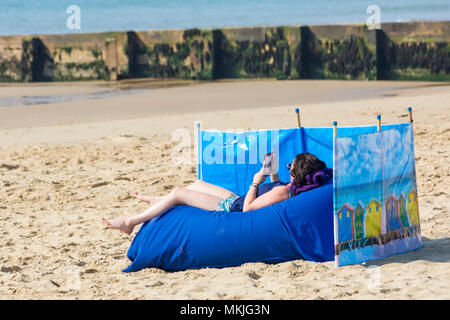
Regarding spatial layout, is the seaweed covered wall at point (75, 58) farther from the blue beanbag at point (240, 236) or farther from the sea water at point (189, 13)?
the sea water at point (189, 13)

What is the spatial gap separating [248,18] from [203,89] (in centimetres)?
2670

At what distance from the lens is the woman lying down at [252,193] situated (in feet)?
16.2

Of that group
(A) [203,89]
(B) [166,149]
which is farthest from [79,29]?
(B) [166,149]

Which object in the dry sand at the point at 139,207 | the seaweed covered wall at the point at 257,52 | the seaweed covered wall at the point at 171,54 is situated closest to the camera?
the dry sand at the point at 139,207

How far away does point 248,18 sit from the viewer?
41.7 meters

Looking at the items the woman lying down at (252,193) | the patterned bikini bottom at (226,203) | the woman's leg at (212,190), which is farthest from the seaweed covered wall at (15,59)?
the patterned bikini bottom at (226,203)

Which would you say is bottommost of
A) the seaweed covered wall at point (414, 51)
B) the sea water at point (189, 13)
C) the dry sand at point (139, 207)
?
the dry sand at point (139, 207)

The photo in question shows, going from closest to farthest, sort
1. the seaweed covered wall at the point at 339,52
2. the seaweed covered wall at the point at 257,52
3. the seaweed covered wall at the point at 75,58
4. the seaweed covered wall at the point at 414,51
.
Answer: the seaweed covered wall at the point at 414,51, the seaweed covered wall at the point at 339,52, the seaweed covered wall at the point at 257,52, the seaweed covered wall at the point at 75,58

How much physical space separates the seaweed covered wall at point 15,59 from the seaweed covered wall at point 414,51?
886cm

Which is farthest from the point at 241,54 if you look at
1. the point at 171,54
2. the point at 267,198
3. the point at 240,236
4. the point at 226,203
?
the point at 240,236

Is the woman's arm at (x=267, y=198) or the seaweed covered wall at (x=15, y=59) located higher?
the seaweed covered wall at (x=15, y=59)

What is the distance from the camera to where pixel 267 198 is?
5.03 metres
